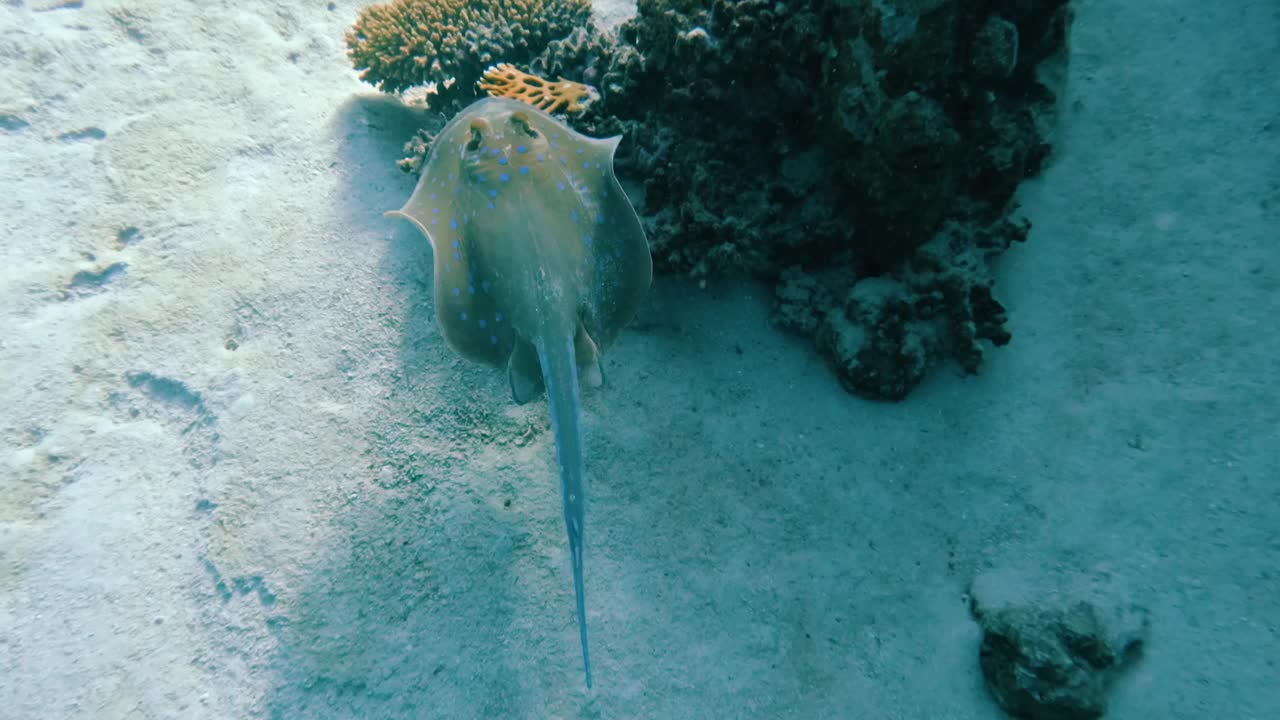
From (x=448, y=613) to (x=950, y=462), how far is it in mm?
3773

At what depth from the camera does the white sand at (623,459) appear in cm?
322

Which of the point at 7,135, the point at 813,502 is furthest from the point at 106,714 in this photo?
the point at 7,135

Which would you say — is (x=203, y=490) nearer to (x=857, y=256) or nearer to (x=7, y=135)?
(x=7, y=135)

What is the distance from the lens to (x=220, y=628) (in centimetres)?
336

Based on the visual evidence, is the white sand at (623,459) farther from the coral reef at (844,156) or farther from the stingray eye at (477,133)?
the stingray eye at (477,133)

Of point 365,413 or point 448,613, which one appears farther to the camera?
point 365,413

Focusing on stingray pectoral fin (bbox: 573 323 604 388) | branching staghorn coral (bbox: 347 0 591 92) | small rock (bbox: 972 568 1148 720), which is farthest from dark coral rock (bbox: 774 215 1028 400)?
branching staghorn coral (bbox: 347 0 591 92)

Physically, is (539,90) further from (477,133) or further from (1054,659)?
(1054,659)

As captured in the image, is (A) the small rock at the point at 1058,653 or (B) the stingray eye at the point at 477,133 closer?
(A) the small rock at the point at 1058,653

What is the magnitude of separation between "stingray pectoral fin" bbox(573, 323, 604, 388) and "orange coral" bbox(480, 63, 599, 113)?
2.51m

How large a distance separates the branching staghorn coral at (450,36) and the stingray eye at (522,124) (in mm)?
2202

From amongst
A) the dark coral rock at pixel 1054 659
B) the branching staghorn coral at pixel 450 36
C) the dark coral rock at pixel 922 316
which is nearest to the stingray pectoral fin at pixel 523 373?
the dark coral rock at pixel 922 316

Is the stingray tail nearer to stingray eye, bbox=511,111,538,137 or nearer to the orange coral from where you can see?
stingray eye, bbox=511,111,538,137

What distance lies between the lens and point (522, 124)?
369cm
